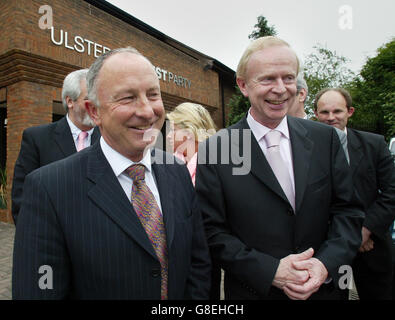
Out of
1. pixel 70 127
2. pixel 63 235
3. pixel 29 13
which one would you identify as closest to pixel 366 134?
pixel 63 235

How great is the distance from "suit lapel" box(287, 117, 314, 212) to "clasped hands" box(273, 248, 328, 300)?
27cm

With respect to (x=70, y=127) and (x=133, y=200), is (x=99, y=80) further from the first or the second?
(x=70, y=127)

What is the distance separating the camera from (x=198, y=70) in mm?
11469

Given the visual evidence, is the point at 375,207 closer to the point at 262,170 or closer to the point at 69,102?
the point at 262,170

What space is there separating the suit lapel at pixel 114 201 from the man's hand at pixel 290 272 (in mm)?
652

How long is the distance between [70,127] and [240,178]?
1.75 meters

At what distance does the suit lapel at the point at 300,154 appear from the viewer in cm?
155

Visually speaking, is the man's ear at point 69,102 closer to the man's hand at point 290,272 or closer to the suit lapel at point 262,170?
the suit lapel at point 262,170

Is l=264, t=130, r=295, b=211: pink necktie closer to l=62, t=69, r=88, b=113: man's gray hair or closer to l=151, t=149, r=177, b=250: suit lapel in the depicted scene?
l=151, t=149, r=177, b=250: suit lapel

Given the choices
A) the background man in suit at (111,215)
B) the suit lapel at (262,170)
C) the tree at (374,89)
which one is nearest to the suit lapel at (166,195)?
the background man in suit at (111,215)

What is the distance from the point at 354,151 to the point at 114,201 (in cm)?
203

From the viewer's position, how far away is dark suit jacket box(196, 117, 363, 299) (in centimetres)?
151

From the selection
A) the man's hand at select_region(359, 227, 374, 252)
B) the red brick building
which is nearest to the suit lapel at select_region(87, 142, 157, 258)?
the man's hand at select_region(359, 227, 374, 252)

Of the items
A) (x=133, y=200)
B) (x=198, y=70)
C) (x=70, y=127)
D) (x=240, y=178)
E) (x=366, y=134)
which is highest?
(x=198, y=70)
